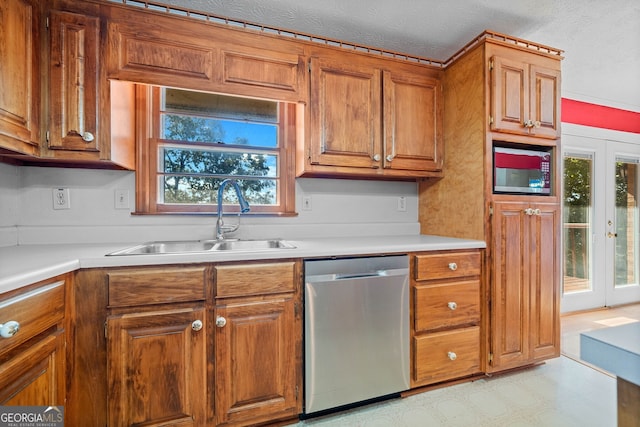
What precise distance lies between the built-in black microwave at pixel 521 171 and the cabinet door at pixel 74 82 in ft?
7.80

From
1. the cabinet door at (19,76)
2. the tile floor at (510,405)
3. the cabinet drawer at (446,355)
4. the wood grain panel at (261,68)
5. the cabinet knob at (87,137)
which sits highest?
the wood grain panel at (261,68)

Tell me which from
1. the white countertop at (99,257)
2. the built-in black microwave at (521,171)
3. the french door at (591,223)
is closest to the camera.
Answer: the white countertop at (99,257)

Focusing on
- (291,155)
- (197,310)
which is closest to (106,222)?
(197,310)

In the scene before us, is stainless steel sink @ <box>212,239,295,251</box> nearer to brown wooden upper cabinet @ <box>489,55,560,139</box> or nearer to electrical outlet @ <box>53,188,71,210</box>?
electrical outlet @ <box>53,188,71,210</box>

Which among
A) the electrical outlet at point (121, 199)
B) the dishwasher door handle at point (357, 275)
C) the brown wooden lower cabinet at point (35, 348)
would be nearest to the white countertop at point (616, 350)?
the dishwasher door handle at point (357, 275)

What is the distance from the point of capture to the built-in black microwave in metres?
1.92

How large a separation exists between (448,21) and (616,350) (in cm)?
211

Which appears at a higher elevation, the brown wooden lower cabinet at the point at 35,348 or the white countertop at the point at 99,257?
the white countertop at the point at 99,257

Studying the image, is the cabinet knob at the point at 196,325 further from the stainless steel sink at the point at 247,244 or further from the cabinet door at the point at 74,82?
the cabinet door at the point at 74,82

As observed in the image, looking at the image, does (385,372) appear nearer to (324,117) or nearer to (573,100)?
(324,117)

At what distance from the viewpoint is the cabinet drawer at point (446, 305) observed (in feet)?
5.71

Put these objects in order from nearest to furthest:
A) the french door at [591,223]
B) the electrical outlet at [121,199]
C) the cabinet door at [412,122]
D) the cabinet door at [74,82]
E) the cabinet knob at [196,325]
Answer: the cabinet knob at [196,325]
the cabinet door at [74,82]
the electrical outlet at [121,199]
the cabinet door at [412,122]
the french door at [591,223]

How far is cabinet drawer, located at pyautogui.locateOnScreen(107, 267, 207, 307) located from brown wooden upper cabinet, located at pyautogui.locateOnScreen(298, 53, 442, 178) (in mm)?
951

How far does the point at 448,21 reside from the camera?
191 cm
